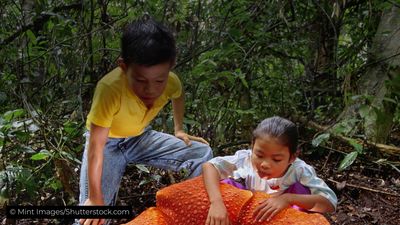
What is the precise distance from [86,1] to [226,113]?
0.85m

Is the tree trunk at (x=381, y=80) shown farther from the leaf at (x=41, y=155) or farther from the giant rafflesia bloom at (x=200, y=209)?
the leaf at (x=41, y=155)

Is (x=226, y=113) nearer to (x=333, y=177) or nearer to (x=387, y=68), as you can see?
(x=333, y=177)

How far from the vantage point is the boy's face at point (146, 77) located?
1.06 metres

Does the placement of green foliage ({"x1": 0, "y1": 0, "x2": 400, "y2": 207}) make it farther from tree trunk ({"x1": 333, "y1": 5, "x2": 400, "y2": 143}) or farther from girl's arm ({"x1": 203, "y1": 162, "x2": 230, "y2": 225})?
girl's arm ({"x1": 203, "y1": 162, "x2": 230, "y2": 225})

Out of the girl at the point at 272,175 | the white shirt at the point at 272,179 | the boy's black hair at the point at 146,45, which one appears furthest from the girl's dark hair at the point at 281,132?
the boy's black hair at the point at 146,45

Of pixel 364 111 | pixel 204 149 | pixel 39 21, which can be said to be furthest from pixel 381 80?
pixel 39 21

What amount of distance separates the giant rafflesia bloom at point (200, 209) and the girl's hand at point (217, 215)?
48 mm

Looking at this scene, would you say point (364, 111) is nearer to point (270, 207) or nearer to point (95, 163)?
point (270, 207)

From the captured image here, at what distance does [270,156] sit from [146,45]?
572mm

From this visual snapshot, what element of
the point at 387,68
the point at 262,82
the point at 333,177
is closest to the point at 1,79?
the point at 262,82

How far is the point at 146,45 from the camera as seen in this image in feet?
3.41

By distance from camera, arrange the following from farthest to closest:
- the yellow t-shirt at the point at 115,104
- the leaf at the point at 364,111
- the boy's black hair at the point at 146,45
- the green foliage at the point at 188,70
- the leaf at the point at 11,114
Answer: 1. the leaf at the point at 364,111
2. the green foliage at the point at 188,70
3. the leaf at the point at 11,114
4. the yellow t-shirt at the point at 115,104
5. the boy's black hair at the point at 146,45

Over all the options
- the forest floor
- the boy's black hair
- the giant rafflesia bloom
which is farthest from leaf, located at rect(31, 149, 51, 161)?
the boy's black hair

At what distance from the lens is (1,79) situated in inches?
75.1
